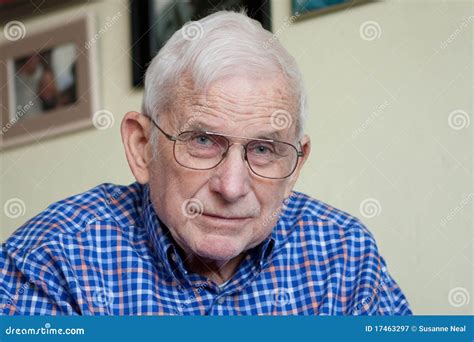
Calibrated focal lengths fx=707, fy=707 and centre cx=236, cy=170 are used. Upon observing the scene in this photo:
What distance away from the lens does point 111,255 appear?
1340 mm

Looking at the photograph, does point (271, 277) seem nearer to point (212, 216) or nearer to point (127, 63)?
point (212, 216)

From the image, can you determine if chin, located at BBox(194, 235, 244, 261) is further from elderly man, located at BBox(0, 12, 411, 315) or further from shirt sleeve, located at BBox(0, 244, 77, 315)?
shirt sleeve, located at BBox(0, 244, 77, 315)

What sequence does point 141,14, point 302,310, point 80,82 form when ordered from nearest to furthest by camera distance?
1. point 302,310
2. point 141,14
3. point 80,82

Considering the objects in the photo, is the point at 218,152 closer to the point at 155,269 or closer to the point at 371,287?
the point at 155,269

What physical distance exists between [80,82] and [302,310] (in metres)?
1.50

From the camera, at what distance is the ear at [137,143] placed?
1.39 meters

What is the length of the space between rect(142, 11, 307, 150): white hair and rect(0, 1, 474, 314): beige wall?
0.57 m

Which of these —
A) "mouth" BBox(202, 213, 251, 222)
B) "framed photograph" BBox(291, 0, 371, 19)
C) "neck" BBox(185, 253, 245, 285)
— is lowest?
"neck" BBox(185, 253, 245, 285)

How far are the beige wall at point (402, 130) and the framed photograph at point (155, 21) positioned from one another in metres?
0.34

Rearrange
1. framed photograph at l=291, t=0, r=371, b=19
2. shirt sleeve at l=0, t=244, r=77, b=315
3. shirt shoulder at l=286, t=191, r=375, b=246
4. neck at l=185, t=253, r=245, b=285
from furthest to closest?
framed photograph at l=291, t=0, r=371, b=19, shirt shoulder at l=286, t=191, r=375, b=246, neck at l=185, t=253, r=245, b=285, shirt sleeve at l=0, t=244, r=77, b=315

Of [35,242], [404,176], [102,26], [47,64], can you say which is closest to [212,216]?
[35,242]

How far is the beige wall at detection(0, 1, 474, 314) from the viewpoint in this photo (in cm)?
181

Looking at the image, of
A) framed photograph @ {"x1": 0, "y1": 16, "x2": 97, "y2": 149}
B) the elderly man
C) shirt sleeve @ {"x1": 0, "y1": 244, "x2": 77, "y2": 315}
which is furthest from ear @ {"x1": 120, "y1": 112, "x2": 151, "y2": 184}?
framed photograph @ {"x1": 0, "y1": 16, "x2": 97, "y2": 149}

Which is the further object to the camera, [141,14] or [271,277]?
[141,14]
